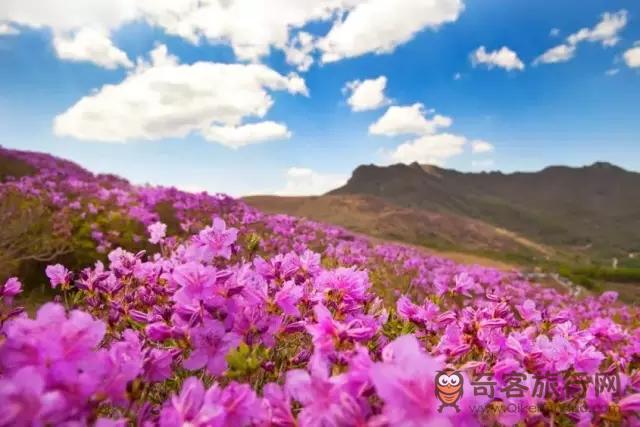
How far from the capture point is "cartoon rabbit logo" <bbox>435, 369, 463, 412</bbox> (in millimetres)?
1267

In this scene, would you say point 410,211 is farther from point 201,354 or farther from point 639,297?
point 201,354

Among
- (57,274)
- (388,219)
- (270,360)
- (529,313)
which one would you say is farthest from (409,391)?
(388,219)

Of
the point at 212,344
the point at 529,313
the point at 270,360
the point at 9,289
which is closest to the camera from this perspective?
the point at 212,344

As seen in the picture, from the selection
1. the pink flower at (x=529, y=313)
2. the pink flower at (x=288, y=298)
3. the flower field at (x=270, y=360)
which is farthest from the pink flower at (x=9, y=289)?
the pink flower at (x=529, y=313)

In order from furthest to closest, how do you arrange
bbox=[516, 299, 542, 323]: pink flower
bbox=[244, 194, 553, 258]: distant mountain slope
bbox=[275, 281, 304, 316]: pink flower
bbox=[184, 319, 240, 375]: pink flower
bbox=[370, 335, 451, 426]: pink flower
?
1. bbox=[244, 194, 553, 258]: distant mountain slope
2. bbox=[516, 299, 542, 323]: pink flower
3. bbox=[275, 281, 304, 316]: pink flower
4. bbox=[184, 319, 240, 375]: pink flower
5. bbox=[370, 335, 451, 426]: pink flower

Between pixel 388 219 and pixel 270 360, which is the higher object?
pixel 388 219

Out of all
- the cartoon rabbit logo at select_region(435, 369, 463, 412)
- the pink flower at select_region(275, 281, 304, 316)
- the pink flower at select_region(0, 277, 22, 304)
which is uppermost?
the pink flower at select_region(275, 281, 304, 316)

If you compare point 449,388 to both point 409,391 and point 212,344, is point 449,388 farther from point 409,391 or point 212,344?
point 212,344

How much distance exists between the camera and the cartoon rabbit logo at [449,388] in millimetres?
1267

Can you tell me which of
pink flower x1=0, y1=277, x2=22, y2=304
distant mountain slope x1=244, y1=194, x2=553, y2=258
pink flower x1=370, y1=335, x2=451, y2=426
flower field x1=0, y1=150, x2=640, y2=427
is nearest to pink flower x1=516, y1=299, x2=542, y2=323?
flower field x1=0, y1=150, x2=640, y2=427

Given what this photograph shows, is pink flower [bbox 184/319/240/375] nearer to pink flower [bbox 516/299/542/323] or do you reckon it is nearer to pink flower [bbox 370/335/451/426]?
pink flower [bbox 370/335/451/426]

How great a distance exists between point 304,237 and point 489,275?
17.2ft

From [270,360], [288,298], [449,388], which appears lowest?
[270,360]

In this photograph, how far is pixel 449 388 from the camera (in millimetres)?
1312
